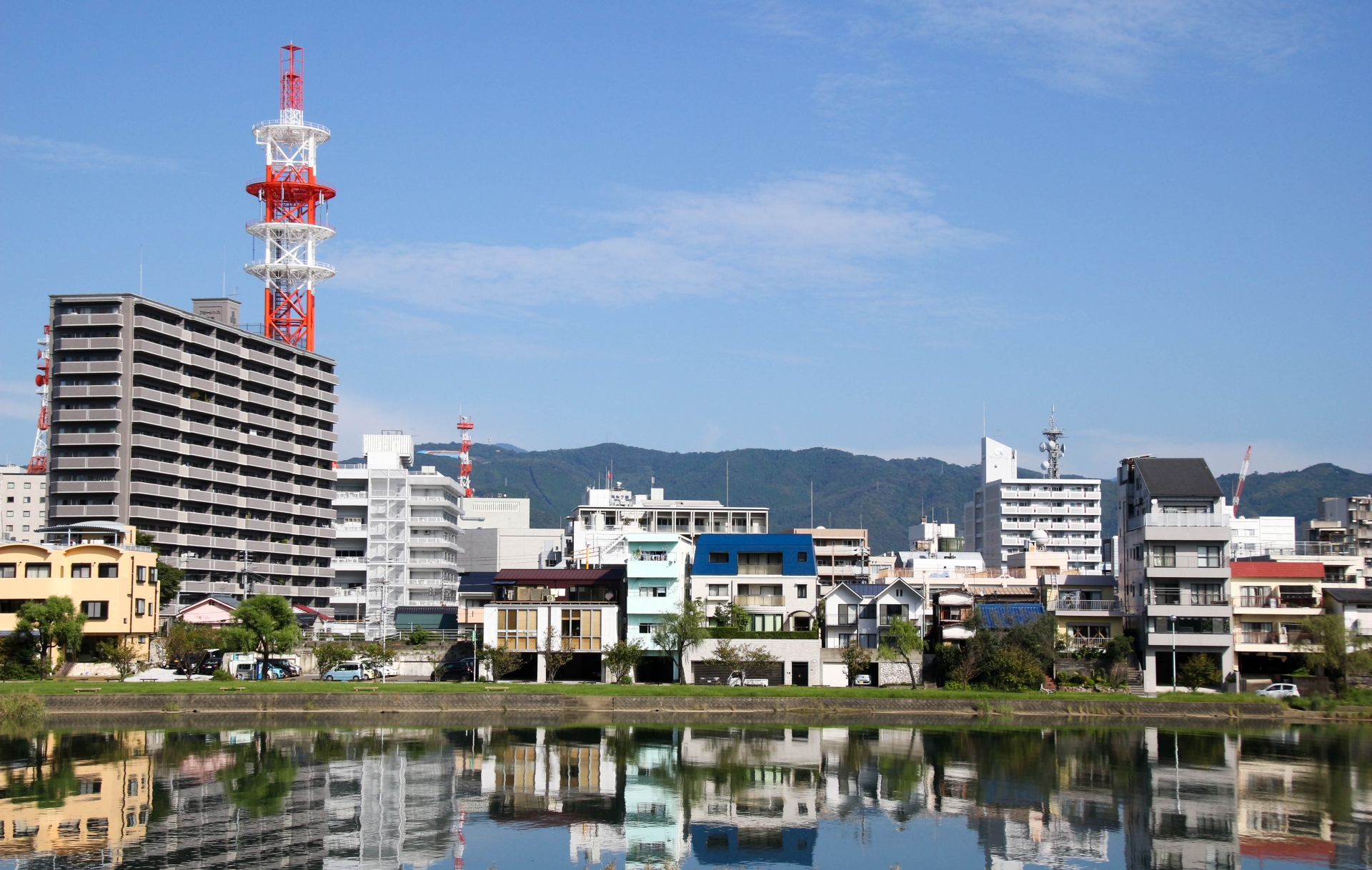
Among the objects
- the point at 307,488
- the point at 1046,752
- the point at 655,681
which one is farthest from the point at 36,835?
the point at 307,488

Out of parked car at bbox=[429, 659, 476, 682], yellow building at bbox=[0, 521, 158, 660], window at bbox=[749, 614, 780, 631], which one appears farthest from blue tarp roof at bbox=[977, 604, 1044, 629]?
yellow building at bbox=[0, 521, 158, 660]

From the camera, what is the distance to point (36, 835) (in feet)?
113

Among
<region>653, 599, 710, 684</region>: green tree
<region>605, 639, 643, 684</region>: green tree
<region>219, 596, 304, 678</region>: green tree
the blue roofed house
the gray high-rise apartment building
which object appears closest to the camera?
<region>219, 596, 304, 678</region>: green tree

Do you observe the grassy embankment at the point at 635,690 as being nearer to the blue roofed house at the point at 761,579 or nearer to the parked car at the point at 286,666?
the blue roofed house at the point at 761,579

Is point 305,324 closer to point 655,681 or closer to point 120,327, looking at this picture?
point 120,327

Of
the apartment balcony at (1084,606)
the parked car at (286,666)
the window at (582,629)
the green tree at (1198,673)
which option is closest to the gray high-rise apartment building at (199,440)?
the parked car at (286,666)

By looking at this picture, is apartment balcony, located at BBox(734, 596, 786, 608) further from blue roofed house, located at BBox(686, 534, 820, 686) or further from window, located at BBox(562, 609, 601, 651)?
window, located at BBox(562, 609, 601, 651)

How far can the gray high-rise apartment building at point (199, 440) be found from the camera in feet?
301

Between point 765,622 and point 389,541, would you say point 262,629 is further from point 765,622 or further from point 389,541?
point 389,541

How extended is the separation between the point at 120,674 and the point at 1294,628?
208 ft

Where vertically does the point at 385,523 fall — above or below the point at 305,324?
below

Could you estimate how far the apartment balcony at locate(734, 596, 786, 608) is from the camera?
74438 millimetres

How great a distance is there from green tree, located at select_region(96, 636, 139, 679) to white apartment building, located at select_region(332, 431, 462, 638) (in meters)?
40.2

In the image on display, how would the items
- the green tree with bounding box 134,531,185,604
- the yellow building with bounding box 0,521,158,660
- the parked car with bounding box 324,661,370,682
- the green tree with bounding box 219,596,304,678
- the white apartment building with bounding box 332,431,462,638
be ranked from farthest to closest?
the white apartment building with bounding box 332,431,462,638
the green tree with bounding box 134,531,185,604
the parked car with bounding box 324,661,370,682
the yellow building with bounding box 0,521,158,660
the green tree with bounding box 219,596,304,678
